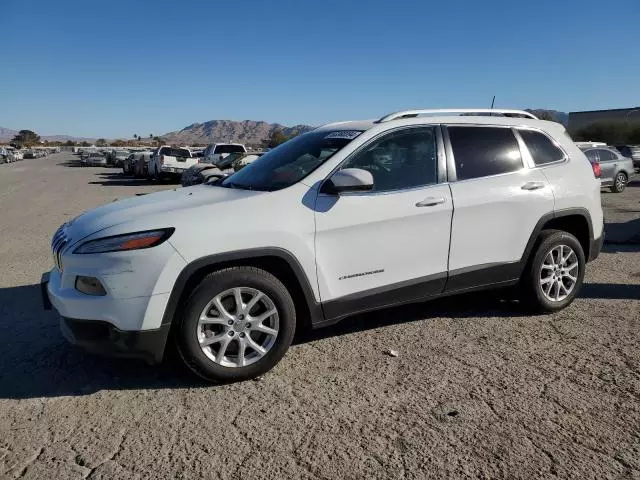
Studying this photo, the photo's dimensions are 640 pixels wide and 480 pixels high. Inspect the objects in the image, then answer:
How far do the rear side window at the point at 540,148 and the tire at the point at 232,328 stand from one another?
2.67 metres

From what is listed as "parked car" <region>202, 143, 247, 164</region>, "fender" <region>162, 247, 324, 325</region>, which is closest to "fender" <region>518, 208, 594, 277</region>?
"fender" <region>162, 247, 324, 325</region>

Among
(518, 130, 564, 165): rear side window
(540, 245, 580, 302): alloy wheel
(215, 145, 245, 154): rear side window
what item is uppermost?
(518, 130, 564, 165): rear side window

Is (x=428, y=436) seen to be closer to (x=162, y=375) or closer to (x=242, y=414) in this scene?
(x=242, y=414)

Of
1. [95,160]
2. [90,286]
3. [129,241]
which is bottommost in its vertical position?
[95,160]

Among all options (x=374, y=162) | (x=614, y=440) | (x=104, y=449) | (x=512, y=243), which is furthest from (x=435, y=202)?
(x=104, y=449)

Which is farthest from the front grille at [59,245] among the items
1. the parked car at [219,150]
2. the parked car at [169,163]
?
the parked car at [219,150]

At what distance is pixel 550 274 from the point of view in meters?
4.79

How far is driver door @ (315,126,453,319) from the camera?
3740 mm

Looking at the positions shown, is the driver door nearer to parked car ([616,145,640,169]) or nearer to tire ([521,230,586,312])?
tire ([521,230,586,312])

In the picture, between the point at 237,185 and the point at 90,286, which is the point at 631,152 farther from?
the point at 90,286

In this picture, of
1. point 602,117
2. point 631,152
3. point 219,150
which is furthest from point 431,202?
point 602,117

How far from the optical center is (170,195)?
167 inches

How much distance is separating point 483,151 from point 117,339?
319 centimetres

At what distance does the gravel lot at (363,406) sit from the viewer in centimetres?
270
